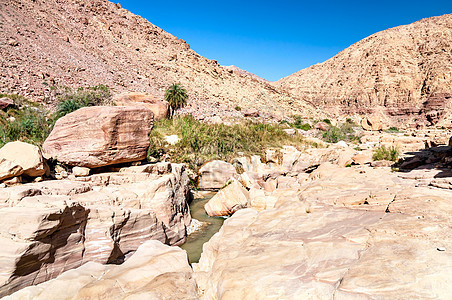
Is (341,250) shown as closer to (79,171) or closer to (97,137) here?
(97,137)

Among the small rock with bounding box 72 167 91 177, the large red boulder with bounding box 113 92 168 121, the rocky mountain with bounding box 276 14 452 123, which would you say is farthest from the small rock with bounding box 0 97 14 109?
the rocky mountain with bounding box 276 14 452 123

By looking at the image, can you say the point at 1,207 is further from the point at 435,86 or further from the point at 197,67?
the point at 435,86

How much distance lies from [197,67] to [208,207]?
3929 centimetres

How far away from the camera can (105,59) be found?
3127cm

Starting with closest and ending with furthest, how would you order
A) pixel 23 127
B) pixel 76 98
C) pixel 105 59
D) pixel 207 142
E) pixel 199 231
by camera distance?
1. pixel 199 231
2. pixel 23 127
3. pixel 207 142
4. pixel 76 98
5. pixel 105 59

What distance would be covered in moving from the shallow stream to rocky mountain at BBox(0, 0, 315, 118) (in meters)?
15.0

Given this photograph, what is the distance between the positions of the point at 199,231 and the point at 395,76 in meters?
60.1

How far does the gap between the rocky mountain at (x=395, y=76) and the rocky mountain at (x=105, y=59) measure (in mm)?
15484

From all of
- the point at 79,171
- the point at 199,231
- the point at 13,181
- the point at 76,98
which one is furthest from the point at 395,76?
the point at 13,181

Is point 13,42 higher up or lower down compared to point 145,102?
higher up

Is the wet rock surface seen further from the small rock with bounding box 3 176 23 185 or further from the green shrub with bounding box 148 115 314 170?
the green shrub with bounding box 148 115 314 170

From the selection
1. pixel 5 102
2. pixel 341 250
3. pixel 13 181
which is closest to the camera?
pixel 341 250

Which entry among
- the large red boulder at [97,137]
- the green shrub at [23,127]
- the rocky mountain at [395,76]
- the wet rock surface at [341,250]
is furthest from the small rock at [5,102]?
the rocky mountain at [395,76]

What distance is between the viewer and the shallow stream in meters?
7.05
